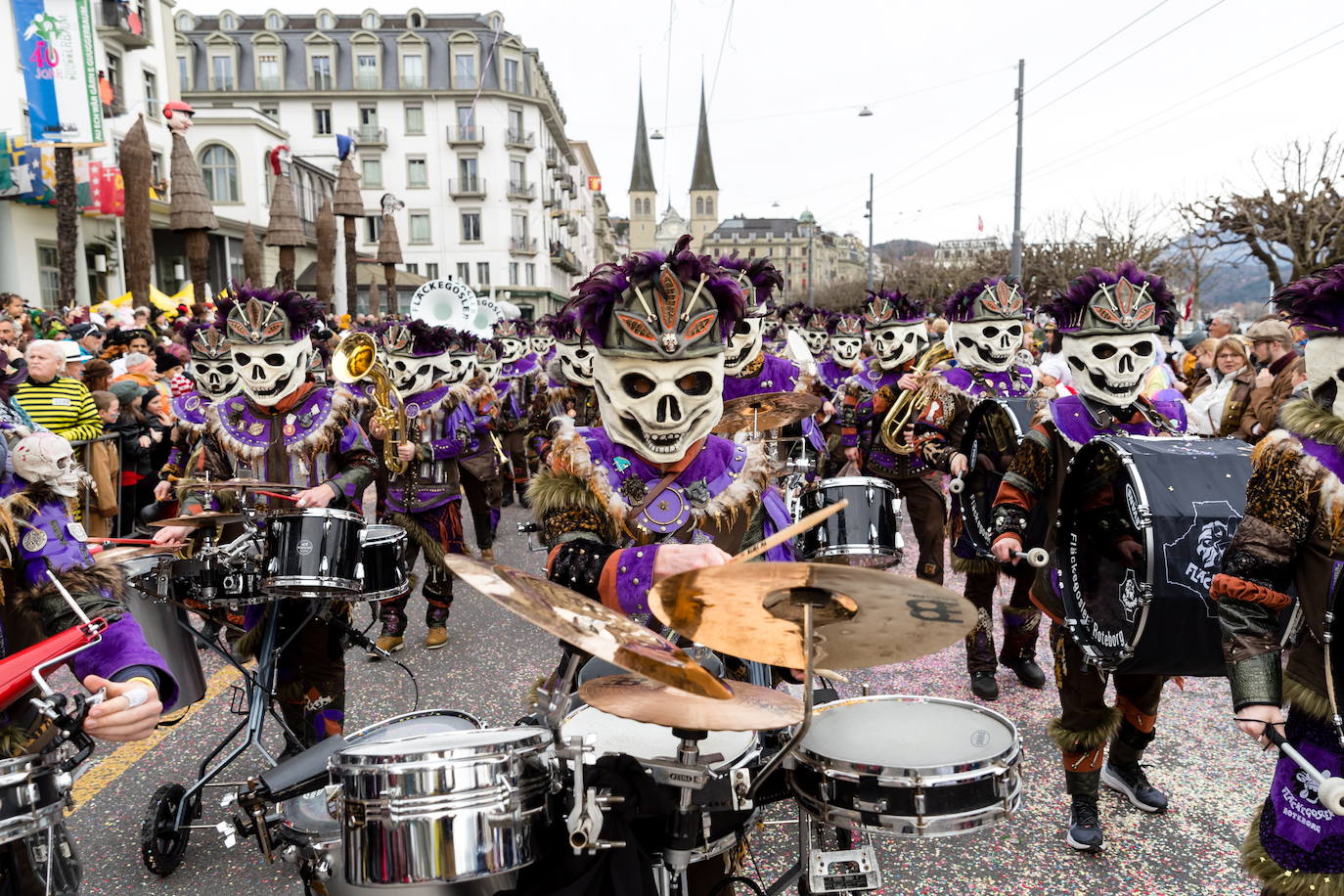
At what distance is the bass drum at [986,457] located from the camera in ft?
16.6

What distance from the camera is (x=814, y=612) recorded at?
1885 mm

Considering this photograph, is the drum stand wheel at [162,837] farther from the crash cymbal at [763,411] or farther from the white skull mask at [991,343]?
the white skull mask at [991,343]

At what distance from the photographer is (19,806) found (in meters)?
1.93

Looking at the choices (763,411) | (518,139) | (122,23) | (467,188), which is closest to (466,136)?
(467,188)

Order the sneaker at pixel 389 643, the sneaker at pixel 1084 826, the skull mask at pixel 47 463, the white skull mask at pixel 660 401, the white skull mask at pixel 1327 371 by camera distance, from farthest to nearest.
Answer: the sneaker at pixel 389 643, the sneaker at pixel 1084 826, the white skull mask at pixel 660 401, the skull mask at pixel 47 463, the white skull mask at pixel 1327 371

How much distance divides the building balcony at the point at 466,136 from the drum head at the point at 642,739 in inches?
2059

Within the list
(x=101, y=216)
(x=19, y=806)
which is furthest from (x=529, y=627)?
(x=101, y=216)

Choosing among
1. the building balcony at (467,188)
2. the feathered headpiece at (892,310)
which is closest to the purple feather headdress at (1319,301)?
the feathered headpiece at (892,310)

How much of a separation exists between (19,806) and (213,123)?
3708cm

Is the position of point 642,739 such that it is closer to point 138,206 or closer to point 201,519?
point 201,519

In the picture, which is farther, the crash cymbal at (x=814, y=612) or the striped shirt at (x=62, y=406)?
the striped shirt at (x=62, y=406)

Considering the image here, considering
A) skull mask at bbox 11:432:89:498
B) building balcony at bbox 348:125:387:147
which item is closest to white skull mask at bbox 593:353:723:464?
skull mask at bbox 11:432:89:498

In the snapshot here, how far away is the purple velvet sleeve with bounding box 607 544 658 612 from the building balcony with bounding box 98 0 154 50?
29896 mm

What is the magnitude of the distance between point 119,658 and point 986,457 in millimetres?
4355
